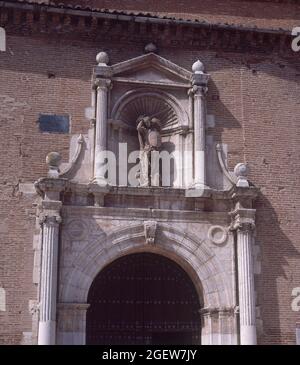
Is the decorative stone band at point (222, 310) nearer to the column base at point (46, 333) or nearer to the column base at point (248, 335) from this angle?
the column base at point (248, 335)

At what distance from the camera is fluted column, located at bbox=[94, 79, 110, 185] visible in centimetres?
1371

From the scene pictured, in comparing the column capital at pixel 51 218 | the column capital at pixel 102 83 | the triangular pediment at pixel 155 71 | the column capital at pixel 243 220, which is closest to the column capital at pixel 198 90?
→ the triangular pediment at pixel 155 71

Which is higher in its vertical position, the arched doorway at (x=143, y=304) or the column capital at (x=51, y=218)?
the column capital at (x=51, y=218)

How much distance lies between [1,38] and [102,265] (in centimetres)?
451

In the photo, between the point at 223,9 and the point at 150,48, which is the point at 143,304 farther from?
the point at 223,9

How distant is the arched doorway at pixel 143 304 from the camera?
1363 centimetres

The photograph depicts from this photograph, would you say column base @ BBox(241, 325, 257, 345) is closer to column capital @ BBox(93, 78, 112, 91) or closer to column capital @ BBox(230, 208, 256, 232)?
column capital @ BBox(230, 208, 256, 232)

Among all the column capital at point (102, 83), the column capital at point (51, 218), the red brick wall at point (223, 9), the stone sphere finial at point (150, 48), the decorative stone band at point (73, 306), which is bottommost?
the decorative stone band at point (73, 306)

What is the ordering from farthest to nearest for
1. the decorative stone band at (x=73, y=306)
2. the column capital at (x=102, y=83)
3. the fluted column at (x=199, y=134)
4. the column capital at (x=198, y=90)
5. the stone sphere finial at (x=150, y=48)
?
the stone sphere finial at (x=150, y=48) < the column capital at (x=198, y=90) < the column capital at (x=102, y=83) < the fluted column at (x=199, y=134) < the decorative stone band at (x=73, y=306)

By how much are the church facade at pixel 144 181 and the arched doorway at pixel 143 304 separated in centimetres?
2

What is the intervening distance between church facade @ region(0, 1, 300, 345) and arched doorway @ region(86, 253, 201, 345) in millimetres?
25

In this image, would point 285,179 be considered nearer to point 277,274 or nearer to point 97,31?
point 277,274

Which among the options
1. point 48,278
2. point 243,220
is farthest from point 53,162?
point 243,220

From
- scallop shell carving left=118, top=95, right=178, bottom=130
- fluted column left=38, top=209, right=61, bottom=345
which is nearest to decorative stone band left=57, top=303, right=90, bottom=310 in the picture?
fluted column left=38, top=209, right=61, bottom=345
